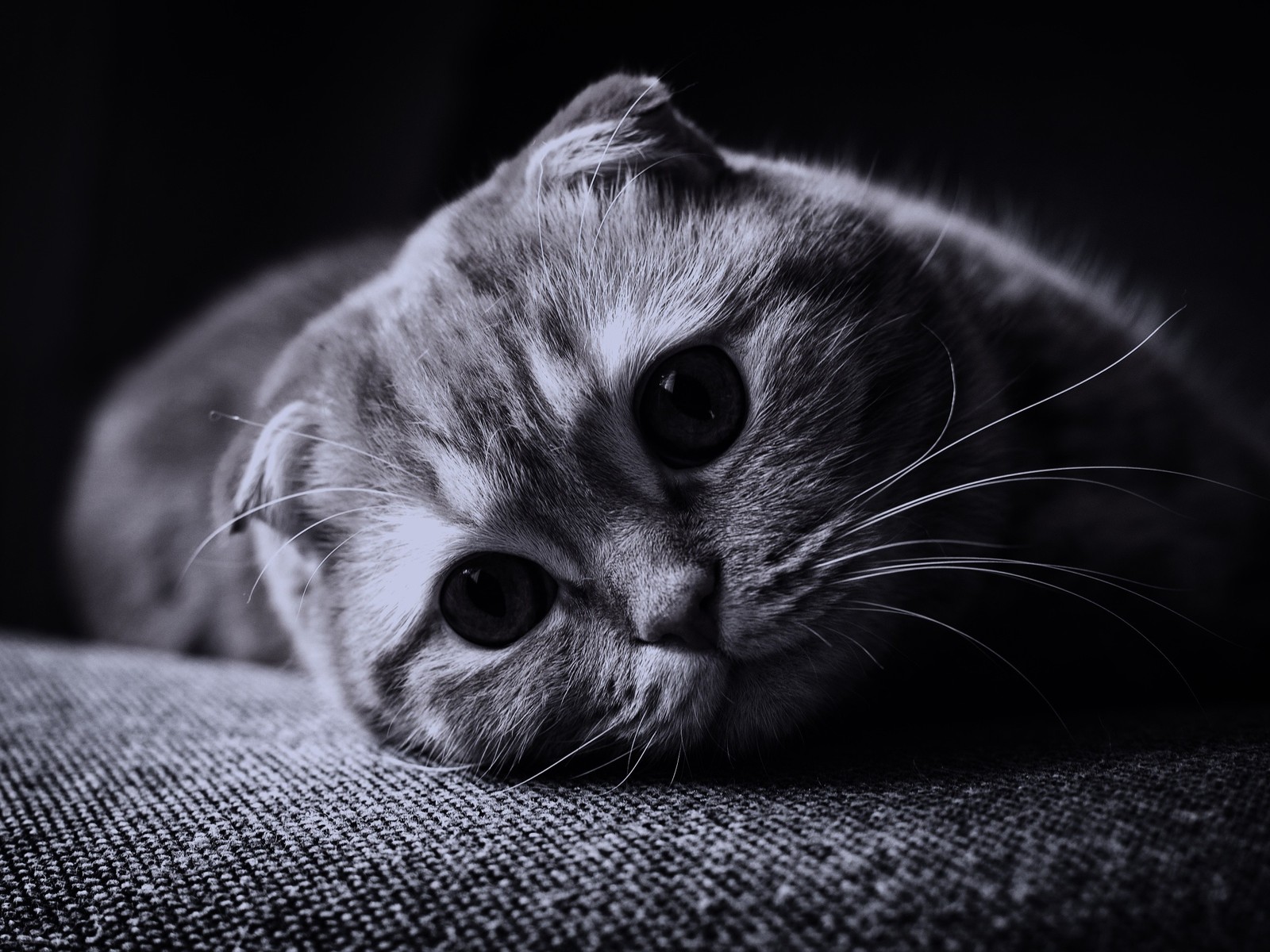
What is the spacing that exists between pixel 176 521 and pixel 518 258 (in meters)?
1.00

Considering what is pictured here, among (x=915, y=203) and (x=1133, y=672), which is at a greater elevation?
(x=915, y=203)

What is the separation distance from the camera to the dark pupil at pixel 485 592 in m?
0.95

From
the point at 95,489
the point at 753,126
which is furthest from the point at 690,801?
the point at 95,489

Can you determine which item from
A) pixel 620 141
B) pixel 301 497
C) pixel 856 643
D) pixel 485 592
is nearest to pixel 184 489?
pixel 301 497

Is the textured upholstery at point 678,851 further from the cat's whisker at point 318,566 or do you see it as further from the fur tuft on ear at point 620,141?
the fur tuft on ear at point 620,141

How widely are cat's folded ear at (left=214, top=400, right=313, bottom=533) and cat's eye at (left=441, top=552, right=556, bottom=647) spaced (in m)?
0.24

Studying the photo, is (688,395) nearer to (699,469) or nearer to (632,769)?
(699,469)

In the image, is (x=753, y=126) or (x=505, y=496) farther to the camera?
(x=753, y=126)

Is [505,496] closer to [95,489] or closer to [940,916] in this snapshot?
[940,916]

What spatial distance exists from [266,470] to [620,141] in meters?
0.55

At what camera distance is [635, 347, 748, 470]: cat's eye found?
90cm

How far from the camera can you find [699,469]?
892 millimetres

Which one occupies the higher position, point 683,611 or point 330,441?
point 330,441

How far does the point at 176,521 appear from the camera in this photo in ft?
5.51
